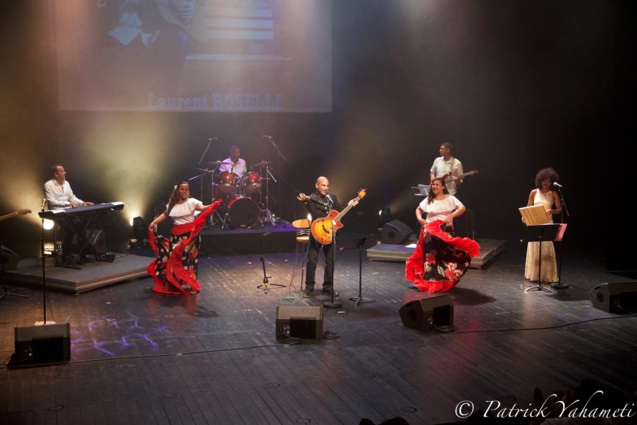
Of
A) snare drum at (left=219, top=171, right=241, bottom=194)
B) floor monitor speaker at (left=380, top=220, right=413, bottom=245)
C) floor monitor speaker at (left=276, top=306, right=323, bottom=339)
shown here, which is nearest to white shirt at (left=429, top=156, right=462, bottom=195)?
floor monitor speaker at (left=380, top=220, right=413, bottom=245)

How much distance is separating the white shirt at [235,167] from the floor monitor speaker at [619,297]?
7213 millimetres

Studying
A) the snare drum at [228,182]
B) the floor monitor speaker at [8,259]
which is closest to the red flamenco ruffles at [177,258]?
the floor monitor speaker at [8,259]

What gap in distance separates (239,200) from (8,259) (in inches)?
155

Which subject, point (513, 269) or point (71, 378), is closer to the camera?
point (71, 378)

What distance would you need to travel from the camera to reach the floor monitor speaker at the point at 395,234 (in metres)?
12.2

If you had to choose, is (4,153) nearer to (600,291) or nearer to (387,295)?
(387,295)

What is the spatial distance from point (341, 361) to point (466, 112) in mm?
9189

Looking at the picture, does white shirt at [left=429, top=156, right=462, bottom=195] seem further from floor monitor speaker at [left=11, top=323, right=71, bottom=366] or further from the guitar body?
floor monitor speaker at [left=11, top=323, right=71, bottom=366]

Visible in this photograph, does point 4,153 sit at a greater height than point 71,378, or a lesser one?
greater

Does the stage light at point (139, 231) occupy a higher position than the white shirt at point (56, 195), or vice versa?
the white shirt at point (56, 195)

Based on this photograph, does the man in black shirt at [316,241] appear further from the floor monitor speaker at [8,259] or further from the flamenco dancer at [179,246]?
the floor monitor speaker at [8,259]

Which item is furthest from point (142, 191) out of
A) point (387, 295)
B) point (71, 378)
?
point (71, 378)

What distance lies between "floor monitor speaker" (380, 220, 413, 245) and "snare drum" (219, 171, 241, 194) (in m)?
2.82

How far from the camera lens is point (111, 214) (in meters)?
14.0
